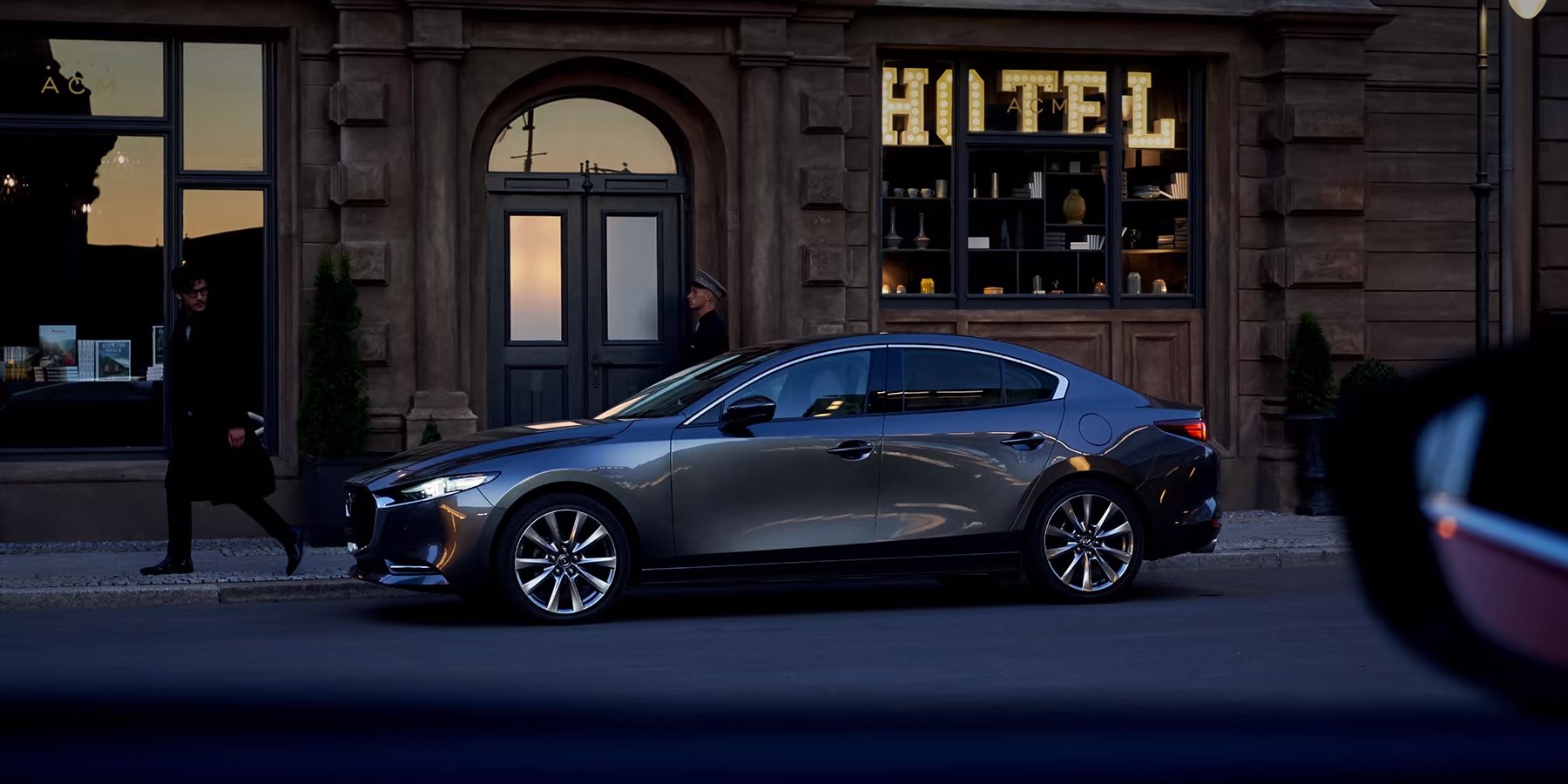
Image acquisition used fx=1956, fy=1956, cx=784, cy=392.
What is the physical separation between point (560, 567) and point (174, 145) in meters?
6.94

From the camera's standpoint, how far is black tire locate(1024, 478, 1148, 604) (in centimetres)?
1041

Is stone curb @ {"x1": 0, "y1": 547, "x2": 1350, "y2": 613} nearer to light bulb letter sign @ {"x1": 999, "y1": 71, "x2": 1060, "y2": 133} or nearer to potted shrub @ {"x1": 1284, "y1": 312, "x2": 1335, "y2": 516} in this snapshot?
potted shrub @ {"x1": 1284, "y1": 312, "x2": 1335, "y2": 516}

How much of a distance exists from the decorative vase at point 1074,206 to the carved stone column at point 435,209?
531 centimetres

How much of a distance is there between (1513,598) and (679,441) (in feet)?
29.1

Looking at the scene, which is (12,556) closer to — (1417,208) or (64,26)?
(64,26)

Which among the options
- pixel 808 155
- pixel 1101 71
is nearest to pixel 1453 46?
pixel 1101 71

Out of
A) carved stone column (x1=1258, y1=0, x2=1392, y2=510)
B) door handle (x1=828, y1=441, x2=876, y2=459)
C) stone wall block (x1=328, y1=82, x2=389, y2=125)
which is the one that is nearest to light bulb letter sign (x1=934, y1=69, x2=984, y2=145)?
carved stone column (x1=1258, y1=0, x2=1392, y2=510)

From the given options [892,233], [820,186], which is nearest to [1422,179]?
[892,233]

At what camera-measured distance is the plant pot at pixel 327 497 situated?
13.7 meters

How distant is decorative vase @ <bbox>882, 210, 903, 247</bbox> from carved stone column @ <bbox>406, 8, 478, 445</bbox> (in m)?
3.70

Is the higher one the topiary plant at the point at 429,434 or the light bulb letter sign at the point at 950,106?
the light bulb letter sign at the point at 950,106

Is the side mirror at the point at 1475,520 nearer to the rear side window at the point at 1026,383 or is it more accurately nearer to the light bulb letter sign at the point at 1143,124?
the rear side window at the point at 1026,383

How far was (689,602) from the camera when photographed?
10797 millimetres

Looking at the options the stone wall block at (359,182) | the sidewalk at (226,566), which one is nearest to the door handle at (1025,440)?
the sidewalk at (226,566)
